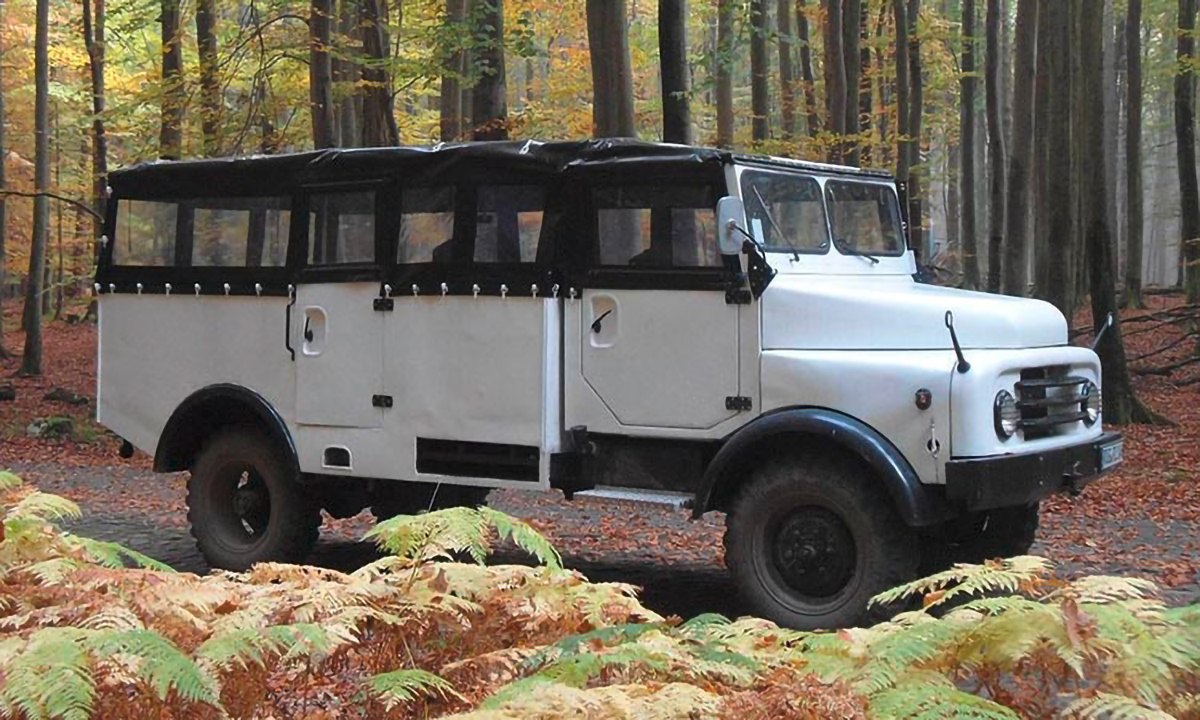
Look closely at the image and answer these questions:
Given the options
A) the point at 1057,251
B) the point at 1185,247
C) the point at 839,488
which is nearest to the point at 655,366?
the point at 839,488

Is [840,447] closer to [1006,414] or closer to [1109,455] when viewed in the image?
[1006,414]

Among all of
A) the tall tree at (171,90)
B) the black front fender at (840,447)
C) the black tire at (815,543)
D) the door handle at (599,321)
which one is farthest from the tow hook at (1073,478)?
the tall tree at (171,90)

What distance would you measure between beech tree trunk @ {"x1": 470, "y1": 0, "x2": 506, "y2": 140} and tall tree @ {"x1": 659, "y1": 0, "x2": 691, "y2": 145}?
291 centimetres

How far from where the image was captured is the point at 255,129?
20312 mm

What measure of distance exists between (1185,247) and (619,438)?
63.4ft

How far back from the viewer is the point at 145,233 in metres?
9.69

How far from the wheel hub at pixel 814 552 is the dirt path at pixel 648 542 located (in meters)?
0.87

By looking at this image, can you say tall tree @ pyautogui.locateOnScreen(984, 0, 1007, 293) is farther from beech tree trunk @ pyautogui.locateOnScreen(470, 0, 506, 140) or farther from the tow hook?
the tow hook

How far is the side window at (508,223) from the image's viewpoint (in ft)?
26.4

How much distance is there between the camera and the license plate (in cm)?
741

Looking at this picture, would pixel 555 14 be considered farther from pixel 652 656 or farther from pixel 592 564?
pixel 652 656

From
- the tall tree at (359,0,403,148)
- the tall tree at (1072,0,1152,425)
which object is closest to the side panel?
the tall tree at (359,0,403,148)

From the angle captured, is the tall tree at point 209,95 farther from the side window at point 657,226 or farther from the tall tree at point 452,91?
the side window at point 657,226

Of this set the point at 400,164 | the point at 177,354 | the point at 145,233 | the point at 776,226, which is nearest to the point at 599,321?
the point at 776,226
